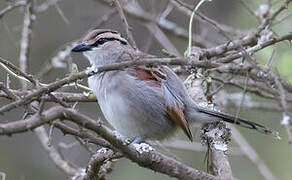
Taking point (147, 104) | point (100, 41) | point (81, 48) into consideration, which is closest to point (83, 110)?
point (100, 41)

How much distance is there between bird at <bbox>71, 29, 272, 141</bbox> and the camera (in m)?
4.08

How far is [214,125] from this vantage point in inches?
165

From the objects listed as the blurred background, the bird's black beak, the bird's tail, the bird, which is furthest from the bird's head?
the blurred background

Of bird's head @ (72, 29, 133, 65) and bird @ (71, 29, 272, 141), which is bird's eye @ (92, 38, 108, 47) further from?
bird @ (71, 29, 272, 141)

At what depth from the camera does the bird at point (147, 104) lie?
4.08m

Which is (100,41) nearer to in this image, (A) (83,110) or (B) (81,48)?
(B) (81,48)

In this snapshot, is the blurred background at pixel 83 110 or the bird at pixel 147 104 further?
the blurred background at pixel 83 110

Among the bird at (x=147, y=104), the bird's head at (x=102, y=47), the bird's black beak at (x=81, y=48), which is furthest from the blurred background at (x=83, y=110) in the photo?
the bird at (x=147, y=104)

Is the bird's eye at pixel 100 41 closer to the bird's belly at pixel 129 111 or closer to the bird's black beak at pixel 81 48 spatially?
the bird's black beak at pixel 81 48

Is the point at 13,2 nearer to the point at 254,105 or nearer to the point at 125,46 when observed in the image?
the point at 125,46

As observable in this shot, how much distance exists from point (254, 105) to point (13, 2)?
113 inches

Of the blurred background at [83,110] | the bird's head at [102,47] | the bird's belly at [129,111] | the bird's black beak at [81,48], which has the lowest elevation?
the bird's belly at [129,111]

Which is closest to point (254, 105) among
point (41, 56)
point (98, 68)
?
point (98, 68)

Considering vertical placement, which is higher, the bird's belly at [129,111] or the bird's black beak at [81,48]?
the bird's black beak at [81,48]
